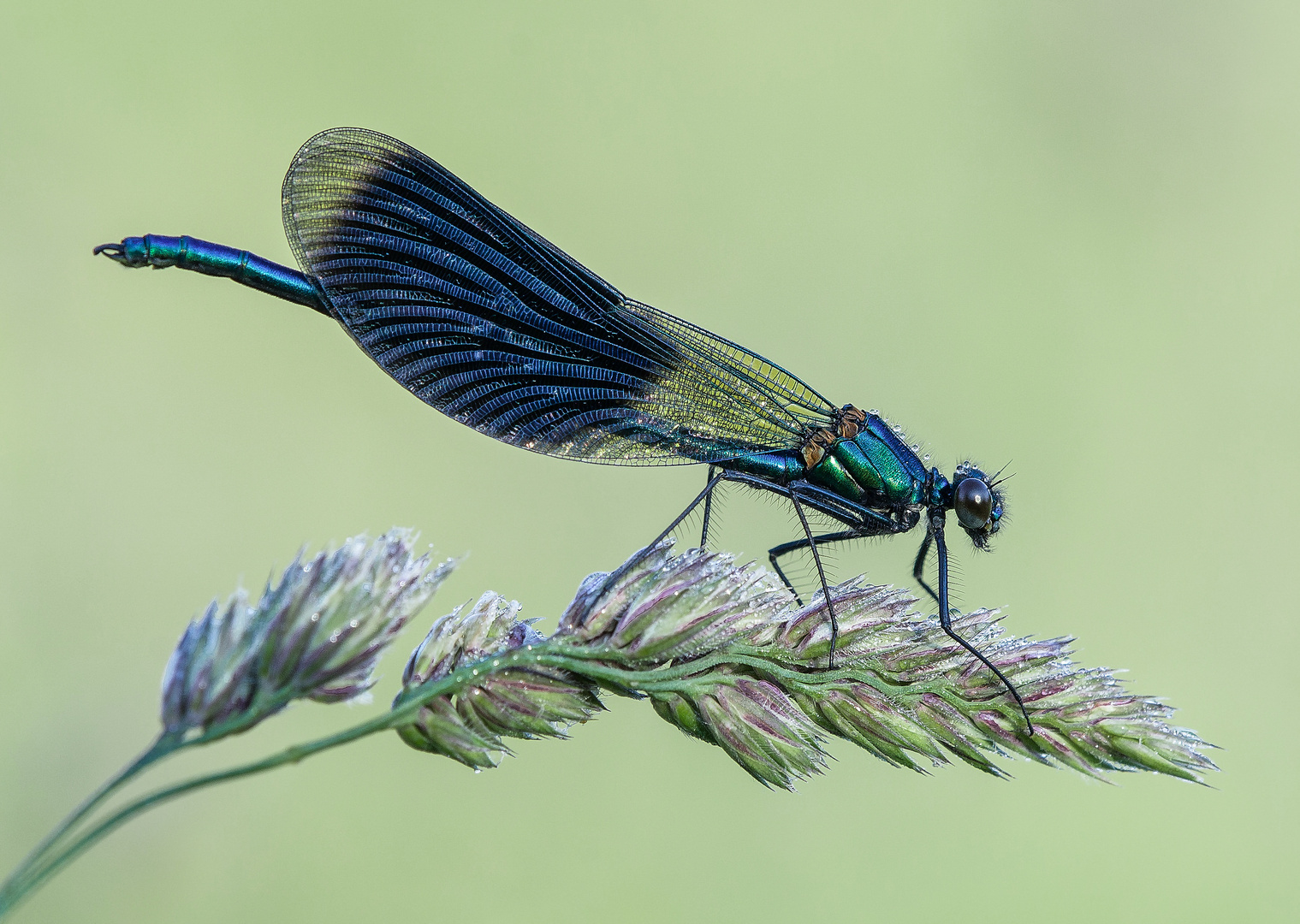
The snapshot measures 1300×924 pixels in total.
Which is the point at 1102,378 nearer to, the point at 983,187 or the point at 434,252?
the point at 983,187

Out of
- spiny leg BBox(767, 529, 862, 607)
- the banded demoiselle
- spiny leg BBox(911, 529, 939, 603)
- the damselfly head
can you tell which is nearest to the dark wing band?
the banded demoiselle

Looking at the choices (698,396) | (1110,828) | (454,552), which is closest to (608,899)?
(454,552)

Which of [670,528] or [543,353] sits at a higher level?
[543,353]

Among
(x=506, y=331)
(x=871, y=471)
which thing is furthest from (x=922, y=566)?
(x=506, y=331)

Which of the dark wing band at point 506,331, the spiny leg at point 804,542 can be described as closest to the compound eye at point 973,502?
the spiny leg at point 804,542

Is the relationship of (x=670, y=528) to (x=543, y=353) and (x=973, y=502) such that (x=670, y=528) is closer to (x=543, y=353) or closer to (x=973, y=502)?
(x=543, y=353)

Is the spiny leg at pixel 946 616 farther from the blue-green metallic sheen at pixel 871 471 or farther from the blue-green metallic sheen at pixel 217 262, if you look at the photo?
the blue-green metallic sheen at pixel 217 262
